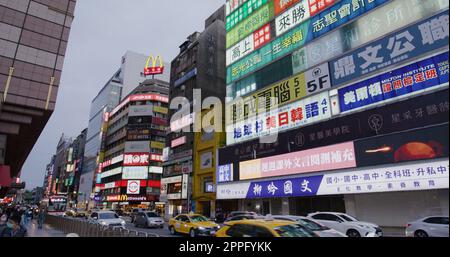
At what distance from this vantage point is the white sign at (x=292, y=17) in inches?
1249

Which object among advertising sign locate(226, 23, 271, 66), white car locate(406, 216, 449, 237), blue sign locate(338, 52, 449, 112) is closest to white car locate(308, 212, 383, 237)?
white car locate(406, 216, 449, 237)

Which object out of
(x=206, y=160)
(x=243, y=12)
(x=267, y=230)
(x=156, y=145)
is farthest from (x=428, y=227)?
(x=156, y=145)

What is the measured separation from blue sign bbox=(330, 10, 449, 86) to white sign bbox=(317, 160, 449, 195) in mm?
7916

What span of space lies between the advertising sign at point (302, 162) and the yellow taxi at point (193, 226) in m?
10.7

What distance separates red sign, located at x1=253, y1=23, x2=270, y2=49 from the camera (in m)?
36.2

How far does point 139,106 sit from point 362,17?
63.0 metres

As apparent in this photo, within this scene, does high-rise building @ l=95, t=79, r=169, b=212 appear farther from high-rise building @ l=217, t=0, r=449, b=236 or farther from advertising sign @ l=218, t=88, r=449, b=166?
advertising sign @ l=218, t=88, r=449, b=166

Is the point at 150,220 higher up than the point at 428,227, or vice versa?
the point at 428,227

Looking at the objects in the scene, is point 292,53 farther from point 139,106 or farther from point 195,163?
point 139,106

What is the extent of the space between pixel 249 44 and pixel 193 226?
87.7ft

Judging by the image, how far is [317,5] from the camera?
30.4m

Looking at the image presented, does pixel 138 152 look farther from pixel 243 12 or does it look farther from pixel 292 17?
pixel 292 17

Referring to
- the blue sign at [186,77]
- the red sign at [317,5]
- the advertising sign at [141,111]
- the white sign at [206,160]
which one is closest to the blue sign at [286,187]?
the white sign at [206,160]

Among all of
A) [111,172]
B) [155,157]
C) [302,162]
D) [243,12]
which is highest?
[243,12]
